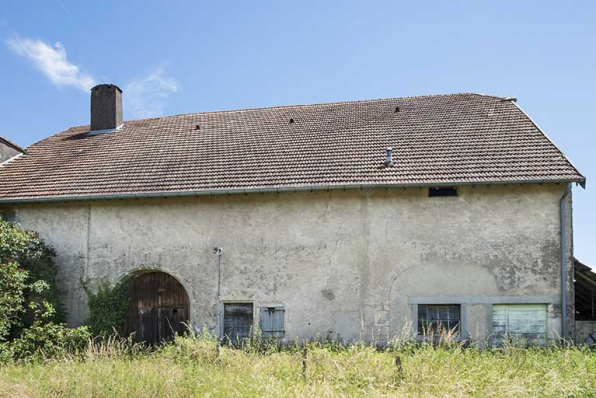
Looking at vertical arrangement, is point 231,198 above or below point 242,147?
below

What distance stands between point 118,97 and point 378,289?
10710mm

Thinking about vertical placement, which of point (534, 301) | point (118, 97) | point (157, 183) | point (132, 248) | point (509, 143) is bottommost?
point (534, 301)

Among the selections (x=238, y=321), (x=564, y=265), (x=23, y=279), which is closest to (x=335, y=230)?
(x=238, y=321)

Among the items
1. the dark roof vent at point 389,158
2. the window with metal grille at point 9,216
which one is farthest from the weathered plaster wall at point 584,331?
the window with metal grille at point 9,216

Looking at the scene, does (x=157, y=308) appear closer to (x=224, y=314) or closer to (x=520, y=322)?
(x=224, y=314)

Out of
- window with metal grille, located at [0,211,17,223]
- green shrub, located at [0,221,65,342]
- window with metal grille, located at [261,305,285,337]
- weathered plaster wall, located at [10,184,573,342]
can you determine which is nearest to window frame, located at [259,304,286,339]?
window with metal grille, located at [261,305,285,337]

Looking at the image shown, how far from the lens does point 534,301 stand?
A: 10133 millimetres

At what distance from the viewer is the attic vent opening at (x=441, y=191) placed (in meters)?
10.8

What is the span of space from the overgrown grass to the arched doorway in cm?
313

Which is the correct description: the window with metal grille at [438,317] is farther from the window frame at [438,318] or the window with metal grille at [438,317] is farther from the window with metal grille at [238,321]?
the window with metal grille at [238,321]

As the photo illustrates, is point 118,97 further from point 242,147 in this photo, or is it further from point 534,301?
point 534,301

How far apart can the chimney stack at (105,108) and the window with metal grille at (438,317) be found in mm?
11125

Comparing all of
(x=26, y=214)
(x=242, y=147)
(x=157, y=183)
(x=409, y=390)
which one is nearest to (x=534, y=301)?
(x=409, y=390)

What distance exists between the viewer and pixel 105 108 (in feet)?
53.3
